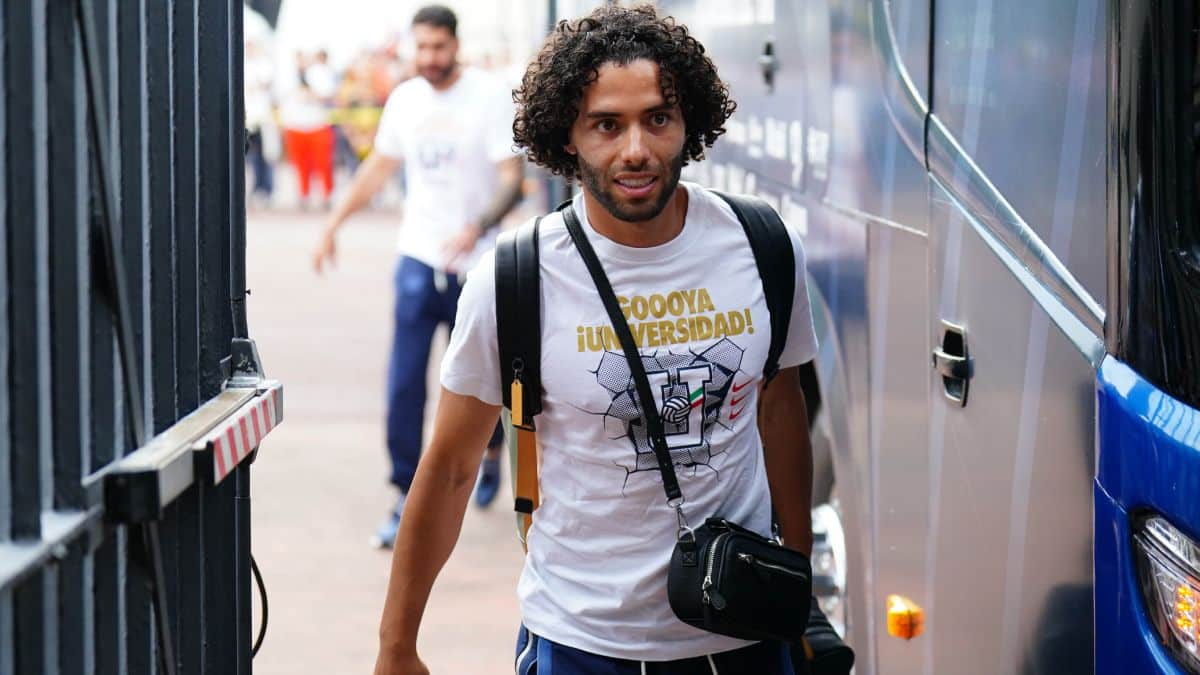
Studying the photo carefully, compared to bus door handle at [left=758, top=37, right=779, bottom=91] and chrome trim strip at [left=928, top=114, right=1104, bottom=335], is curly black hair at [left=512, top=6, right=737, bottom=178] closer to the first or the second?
chrome trim strip at [left=928, top=114, right=1104, bottom=335]

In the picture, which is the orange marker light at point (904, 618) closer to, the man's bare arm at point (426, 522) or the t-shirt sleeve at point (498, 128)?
the man's bare arm at point (426, 522)

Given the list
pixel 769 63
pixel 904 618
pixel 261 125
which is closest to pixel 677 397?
pixel 904 618

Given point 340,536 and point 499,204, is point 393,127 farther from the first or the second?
point 340,536

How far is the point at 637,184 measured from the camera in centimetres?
289

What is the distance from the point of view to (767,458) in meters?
3.32

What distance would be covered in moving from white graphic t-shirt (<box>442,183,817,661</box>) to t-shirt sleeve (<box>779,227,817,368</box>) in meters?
0.11

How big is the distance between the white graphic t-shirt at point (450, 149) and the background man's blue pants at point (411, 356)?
7.5 inches

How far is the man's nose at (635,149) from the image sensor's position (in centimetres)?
287

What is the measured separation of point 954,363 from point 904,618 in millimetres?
647

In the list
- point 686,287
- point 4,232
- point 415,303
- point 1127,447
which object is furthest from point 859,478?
point 415,303

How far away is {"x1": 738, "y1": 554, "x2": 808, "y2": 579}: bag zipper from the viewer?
Answer: 9.43 feet

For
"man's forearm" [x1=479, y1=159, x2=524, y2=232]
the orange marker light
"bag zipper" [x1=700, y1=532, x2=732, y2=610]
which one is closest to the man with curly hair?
"bag zipper" [x1=700, y1=532, x2=732, y2=610]

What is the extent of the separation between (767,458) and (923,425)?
417 millimetres

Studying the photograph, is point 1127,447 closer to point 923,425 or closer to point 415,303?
point 923,425
